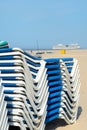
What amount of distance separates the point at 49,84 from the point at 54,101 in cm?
34

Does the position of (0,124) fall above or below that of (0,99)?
below

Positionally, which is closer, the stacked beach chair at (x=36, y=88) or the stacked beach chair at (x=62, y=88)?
the stacked beach chair at (x=36, y=88)

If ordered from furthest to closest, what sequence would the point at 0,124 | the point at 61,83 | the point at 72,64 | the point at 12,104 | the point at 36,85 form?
1. the point at 72,64
2. the point at 61,83
3. the point at 36,85
4. the point at 12,104
5. the point at 0,124

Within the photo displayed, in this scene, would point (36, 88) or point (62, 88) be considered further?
point (62, 88)

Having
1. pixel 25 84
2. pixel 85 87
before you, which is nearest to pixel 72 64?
pixel 25 84

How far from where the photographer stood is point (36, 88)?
4.61 meters

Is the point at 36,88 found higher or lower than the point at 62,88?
higher

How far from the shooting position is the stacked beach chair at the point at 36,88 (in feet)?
13.7

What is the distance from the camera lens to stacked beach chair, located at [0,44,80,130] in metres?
4.18

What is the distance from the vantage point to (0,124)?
360 centimetres

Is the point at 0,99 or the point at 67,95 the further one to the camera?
the point at 67,95

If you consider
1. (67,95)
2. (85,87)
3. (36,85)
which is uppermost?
(36,85)

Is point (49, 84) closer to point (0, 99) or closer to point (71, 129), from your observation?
point (71, 129)

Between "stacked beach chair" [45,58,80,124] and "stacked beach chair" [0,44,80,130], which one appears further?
"stacked beach chair" [45,58,80,124]
